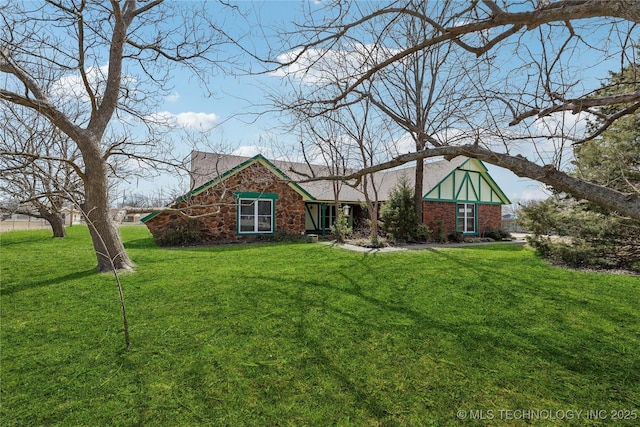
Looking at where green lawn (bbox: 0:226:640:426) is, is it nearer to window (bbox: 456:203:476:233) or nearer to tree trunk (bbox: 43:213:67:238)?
tree trunk (bbox: 43:213:67:238)

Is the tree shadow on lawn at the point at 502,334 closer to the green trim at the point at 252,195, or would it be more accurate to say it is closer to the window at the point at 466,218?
the green trim at the point at 252,195

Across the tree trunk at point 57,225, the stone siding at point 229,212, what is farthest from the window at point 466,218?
→ the tree trunk at point 57,225

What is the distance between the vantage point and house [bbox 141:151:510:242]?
13430 mm

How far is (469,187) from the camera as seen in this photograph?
1930cm

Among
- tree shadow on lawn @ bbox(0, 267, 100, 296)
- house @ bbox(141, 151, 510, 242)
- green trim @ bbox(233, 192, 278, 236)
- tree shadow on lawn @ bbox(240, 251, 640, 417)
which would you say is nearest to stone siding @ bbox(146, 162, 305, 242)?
house @ bbox(141, 151, 510, 242)

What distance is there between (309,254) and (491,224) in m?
14.8

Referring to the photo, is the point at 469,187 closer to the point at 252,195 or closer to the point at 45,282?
the point at 252,195

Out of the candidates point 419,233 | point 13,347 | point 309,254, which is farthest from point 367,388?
point 419,233

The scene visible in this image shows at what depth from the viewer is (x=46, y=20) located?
5.77m

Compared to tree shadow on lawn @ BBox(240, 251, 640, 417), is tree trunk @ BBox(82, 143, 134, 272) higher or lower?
higher

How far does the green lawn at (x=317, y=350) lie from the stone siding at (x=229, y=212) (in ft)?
20.4

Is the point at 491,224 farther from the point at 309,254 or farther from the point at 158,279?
the point at 158,279

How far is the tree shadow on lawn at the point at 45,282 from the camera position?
5871 millimetres

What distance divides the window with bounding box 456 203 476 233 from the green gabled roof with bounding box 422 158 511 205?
37cm
